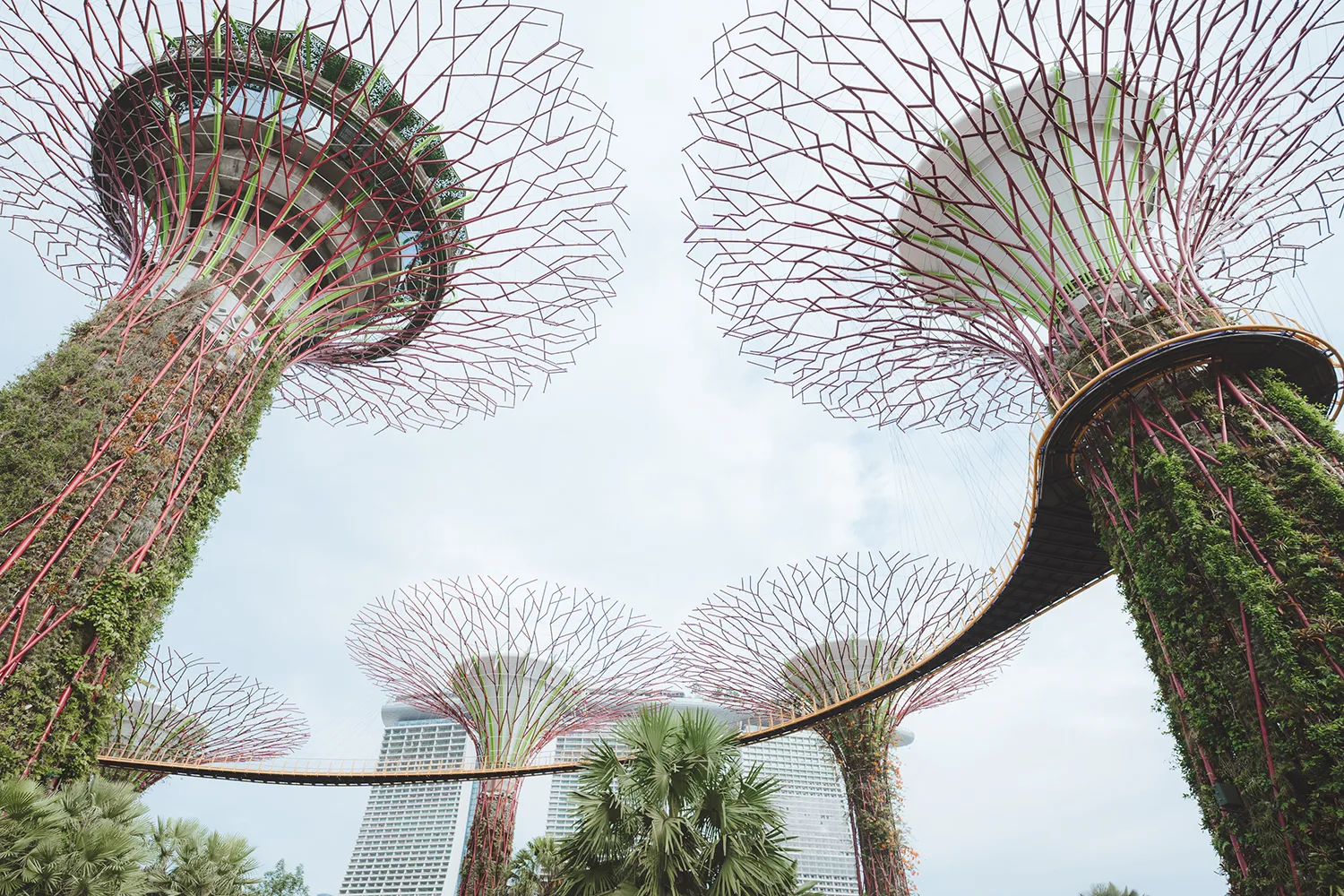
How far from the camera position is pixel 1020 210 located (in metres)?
14.5

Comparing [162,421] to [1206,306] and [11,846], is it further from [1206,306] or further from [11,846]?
[1206,306]

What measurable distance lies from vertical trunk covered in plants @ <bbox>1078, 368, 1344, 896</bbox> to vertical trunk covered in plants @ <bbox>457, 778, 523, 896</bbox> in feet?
58.1

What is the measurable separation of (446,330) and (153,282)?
5924mm

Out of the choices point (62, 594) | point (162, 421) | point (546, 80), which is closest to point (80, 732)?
point (62, 594)

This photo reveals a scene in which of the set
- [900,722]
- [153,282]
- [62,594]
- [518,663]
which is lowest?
[62,594]

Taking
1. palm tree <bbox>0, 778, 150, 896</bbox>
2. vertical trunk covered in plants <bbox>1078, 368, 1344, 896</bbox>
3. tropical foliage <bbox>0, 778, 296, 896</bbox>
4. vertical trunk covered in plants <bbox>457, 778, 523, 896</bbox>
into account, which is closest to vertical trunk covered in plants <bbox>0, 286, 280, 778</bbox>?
tropical foliage <bbox>0, 778, 296, 896</bbox>

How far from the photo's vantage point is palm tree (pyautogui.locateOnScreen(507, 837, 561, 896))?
777 inches

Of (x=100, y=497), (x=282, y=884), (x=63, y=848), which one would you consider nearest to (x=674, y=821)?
(x=63, y=848)

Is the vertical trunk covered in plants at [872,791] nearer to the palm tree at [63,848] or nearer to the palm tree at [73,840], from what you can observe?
the palm tree at [73,840]

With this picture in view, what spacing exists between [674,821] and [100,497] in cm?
957

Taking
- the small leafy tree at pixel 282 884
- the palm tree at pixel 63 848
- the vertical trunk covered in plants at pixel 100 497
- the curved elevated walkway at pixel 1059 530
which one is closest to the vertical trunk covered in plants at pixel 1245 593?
the curved elevated walkway at pixel 1059 530

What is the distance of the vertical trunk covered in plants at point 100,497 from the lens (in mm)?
10250

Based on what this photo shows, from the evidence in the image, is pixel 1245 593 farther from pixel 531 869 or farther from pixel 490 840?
pixel 490 840

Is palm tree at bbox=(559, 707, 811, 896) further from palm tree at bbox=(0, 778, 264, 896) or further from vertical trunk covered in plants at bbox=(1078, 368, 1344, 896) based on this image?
vertical trunk covered in plants at bbox=(1078, 368, 1344, 896)
